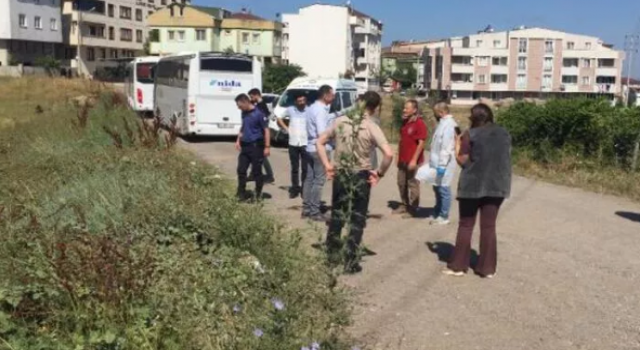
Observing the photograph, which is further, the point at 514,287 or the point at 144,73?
the point at 144,73

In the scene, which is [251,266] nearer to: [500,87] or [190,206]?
[190,206]

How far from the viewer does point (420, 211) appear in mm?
10422

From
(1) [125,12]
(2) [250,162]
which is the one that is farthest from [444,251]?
(1) [125,12]

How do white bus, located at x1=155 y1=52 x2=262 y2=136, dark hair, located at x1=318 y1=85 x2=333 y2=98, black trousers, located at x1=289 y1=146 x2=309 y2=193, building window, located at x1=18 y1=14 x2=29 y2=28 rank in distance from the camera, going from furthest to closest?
building window, located at x1=18 y1=14 x2=29 y2=28
white bus, located at x1=155 y1=52 x2=262 y2=136
black trousers, located at x1=289 y1=146 x2=309 y2=193
dark hair, located at x1=318 y1=85 x2=333 y2=98

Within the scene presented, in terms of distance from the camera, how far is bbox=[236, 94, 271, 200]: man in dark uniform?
10141mm

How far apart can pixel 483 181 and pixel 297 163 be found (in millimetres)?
5110

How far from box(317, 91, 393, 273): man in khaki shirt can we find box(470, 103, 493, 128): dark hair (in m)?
0.92

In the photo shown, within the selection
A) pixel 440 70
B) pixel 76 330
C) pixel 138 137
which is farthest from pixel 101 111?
pixel 440 70

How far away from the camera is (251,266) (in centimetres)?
545

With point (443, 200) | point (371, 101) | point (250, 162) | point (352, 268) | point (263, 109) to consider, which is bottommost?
point (352, 268)

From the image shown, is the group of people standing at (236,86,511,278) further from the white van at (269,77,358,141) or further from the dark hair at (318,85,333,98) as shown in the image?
the white van at (269,77,358,141)

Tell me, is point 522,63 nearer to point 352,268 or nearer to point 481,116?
point 481,116

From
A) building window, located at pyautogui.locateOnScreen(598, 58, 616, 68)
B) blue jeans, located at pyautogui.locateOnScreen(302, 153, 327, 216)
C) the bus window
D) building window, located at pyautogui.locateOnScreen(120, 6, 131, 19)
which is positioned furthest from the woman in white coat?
building window, located at pyautogui.locateOnScreen(598, 58, 616, 68)

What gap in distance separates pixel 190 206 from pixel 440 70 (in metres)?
110
